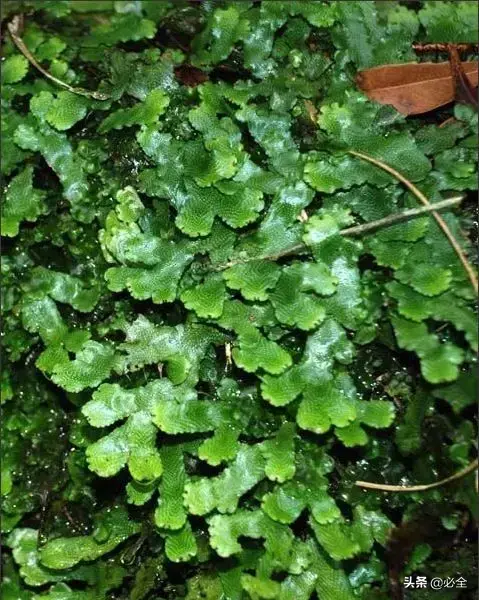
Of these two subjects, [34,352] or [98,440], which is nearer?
[98,440]

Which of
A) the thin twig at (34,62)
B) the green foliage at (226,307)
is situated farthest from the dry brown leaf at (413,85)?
the thin twig at (34,62)

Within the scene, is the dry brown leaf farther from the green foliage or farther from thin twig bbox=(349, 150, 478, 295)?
thin twig bbox=(349, 150, 478, 295)

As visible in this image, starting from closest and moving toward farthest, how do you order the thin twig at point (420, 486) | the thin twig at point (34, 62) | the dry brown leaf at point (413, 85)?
the thin twig at point (420, 486), the dry brown leaf at point (413, 85), the thin twig at point (34, 62)

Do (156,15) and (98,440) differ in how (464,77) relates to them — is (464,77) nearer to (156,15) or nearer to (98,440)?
(156,15)

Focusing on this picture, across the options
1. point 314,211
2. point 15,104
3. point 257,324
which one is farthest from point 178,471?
point 15,104

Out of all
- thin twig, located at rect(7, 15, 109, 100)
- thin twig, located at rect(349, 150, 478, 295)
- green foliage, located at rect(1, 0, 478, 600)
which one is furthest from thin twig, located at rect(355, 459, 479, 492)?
thin twig, located at rect(7, 15, 109, 100)

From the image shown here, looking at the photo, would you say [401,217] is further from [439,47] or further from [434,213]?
[439,47]

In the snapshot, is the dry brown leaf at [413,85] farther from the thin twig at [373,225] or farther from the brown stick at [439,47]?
the thin twig at [373,225]

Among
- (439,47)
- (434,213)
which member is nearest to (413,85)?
(439,47)
